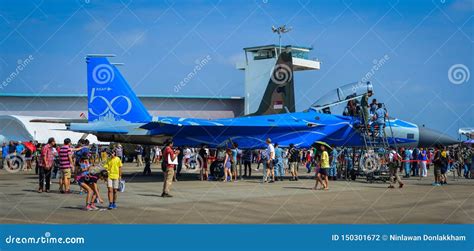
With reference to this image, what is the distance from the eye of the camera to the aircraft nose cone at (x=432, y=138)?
23.7m

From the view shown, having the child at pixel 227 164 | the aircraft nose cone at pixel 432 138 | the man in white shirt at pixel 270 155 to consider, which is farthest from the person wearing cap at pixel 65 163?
the aircraft nose cone at pixel 432 138

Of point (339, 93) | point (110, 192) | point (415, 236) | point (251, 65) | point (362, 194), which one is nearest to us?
point (415, 236)

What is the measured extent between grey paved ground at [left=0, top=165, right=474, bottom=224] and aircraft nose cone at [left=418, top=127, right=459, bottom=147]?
5886mm

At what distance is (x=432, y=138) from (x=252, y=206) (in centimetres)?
1350

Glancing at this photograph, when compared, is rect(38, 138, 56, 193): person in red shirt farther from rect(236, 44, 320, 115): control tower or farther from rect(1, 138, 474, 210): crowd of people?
rect(236, 44, 320, 115): control tower

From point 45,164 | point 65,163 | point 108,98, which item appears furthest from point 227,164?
point 45,164

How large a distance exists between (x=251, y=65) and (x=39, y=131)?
29.9m

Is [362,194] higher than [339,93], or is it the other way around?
[339,93]

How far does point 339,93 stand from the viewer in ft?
76.8

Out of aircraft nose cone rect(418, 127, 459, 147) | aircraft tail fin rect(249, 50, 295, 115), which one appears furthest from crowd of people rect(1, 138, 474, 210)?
aircraft tail fin rect(249, 50, 295, 115)

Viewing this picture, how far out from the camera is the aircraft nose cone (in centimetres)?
2373

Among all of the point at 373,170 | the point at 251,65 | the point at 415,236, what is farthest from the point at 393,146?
the point at 251,65

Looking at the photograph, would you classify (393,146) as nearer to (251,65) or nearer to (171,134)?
(171,134)

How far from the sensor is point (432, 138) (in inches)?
936
